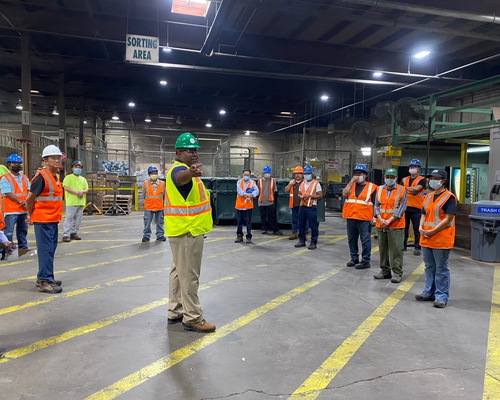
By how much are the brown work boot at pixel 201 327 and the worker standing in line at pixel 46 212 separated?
8.02 ft

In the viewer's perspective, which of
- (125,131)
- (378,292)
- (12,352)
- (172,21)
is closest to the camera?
(12,352)

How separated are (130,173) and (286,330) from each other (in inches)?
637

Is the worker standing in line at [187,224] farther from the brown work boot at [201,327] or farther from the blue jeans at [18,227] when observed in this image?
the blue jeans at [18,227]

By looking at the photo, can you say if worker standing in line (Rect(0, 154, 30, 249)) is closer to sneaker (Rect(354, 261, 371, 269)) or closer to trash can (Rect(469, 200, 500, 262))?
sneaker (Rect(354, 261, 371, 269))

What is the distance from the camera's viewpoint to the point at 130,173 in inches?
731

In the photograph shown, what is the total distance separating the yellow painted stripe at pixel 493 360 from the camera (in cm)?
295

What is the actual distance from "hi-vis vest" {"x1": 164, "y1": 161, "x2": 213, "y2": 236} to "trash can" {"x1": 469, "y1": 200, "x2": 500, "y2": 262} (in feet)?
21.8

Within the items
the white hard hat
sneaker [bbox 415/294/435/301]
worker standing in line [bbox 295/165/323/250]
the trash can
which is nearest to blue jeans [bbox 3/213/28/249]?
the white hard hat

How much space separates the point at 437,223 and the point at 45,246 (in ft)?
18.2

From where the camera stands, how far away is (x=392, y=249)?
20.2ft

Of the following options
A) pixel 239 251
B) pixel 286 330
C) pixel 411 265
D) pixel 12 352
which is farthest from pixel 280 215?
pixel 12 352

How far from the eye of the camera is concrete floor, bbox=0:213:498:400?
2963mm

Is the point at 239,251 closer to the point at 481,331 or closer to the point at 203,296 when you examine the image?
the point at 203,296

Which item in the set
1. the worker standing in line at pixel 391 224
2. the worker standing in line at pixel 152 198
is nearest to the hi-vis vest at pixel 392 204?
the worker standing in line at pixel 391 224
